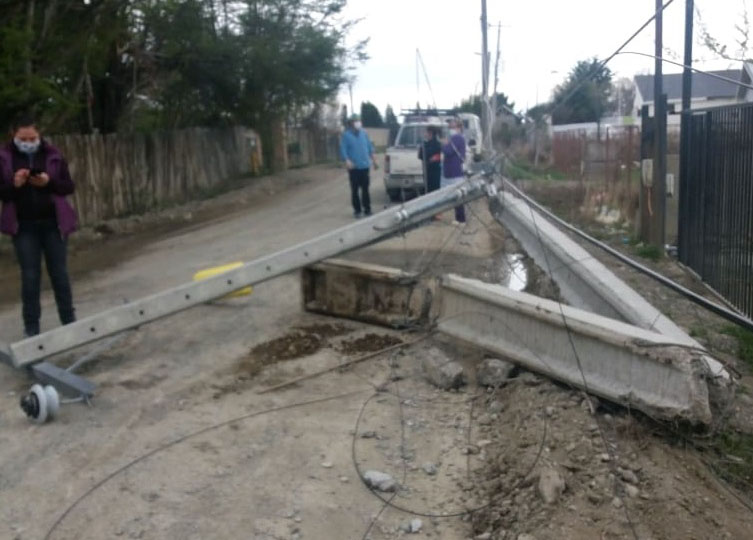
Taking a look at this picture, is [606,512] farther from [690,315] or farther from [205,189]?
[205,189]

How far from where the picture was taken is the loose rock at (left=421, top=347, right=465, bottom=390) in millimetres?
6414

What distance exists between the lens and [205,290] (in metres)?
7.25

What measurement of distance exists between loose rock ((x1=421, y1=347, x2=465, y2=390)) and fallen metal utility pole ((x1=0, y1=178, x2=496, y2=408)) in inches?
57.2

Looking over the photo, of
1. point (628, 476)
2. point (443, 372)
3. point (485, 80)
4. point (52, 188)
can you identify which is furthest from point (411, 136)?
point (628, 476)

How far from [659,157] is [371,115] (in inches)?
1908

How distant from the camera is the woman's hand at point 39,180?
7.17 meters

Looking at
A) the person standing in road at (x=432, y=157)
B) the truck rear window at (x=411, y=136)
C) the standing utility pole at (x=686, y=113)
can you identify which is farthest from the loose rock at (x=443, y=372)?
the truck rear window at (x=411, y=136)

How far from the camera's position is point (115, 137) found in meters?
20.1

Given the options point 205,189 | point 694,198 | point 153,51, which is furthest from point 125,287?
point 205,189

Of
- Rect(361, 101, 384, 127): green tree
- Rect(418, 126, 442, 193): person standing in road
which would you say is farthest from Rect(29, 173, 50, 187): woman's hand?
Rect(361, 101, 384, 127): green tree

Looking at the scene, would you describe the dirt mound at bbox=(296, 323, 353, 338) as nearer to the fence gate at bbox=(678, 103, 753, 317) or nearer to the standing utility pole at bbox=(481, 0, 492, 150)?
the standing utility pole at bbox=(481, 0, 492, 150)

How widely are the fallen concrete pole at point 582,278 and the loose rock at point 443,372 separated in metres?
1.20

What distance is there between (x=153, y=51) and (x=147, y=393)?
17.9m

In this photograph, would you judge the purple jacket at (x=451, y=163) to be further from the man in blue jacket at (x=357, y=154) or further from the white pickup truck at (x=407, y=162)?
the white pickup truck at (x=407, y=162)
